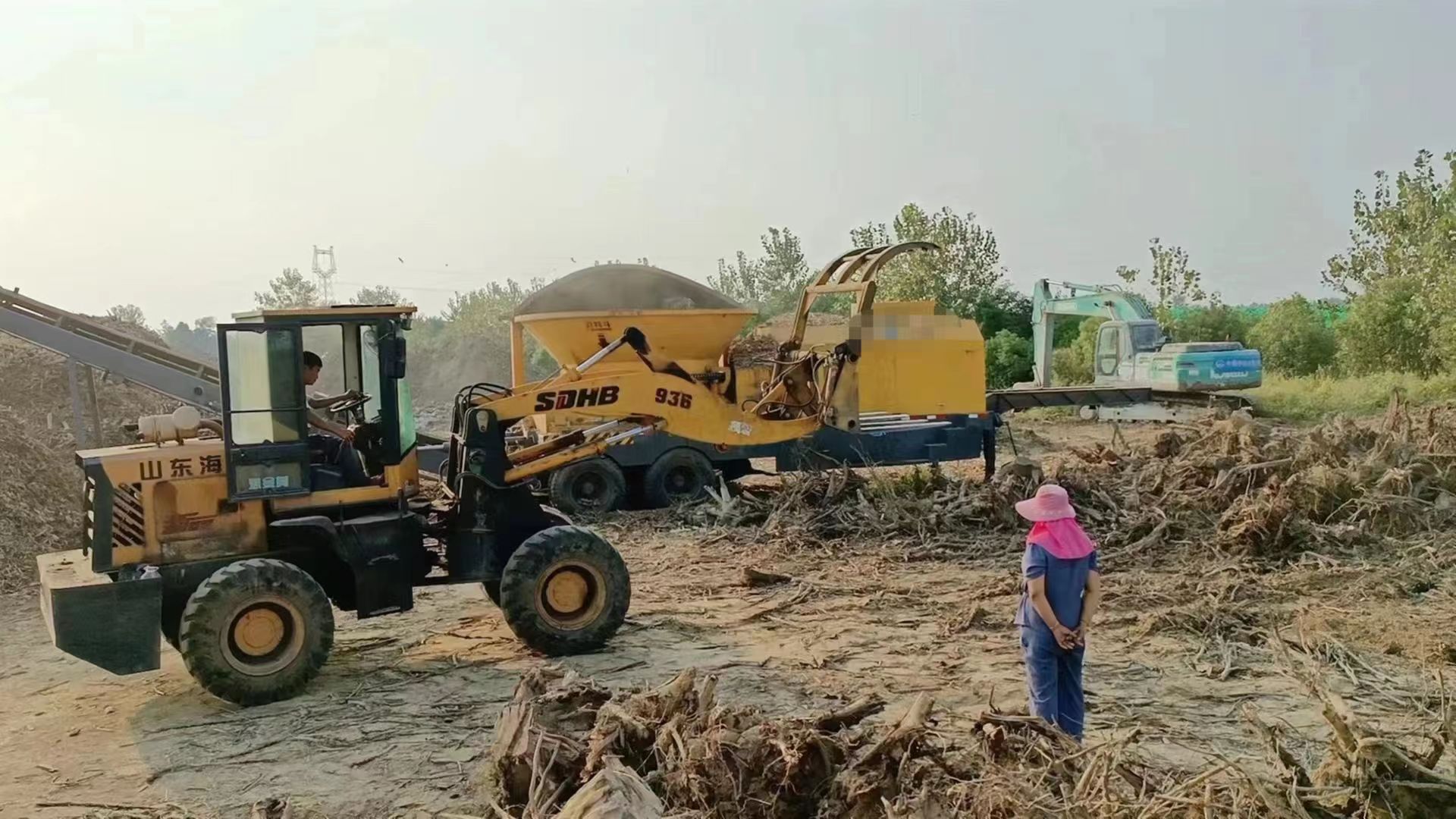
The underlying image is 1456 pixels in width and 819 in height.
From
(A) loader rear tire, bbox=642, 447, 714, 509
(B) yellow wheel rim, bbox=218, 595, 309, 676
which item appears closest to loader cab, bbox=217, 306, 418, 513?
(B) yellow wheel rim, bbox=218, 595, 309, 676

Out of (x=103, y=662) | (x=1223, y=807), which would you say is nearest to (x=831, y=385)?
(x=103, y=662)

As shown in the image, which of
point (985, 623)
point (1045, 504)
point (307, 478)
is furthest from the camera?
point (985, 623)

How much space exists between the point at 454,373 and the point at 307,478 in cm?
3273

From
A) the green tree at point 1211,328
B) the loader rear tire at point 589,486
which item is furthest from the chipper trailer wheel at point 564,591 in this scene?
the green tree at point 1211,328

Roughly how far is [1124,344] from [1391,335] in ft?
28.1

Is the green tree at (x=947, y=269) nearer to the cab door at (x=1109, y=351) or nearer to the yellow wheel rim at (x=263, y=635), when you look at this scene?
the cab door at (x=1109, y=351)

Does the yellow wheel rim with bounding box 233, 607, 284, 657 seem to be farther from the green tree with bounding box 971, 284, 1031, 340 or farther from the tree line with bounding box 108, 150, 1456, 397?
the green tree with bounding box 971, 284, 1031, 340

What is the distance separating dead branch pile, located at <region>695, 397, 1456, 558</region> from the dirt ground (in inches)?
22.4

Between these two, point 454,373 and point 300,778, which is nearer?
point 300,778

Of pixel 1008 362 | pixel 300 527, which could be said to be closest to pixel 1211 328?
pixel 1008 362

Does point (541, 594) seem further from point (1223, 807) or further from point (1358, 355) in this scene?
point (1358, 355)

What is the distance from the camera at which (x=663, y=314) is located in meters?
12.8

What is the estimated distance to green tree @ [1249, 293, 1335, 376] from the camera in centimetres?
2936

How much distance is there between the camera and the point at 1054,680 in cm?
529
